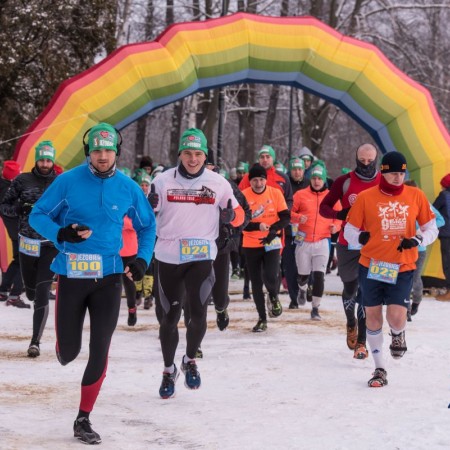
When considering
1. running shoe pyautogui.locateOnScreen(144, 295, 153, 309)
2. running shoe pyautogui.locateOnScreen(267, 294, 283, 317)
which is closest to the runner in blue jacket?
running shoe pyautogui.locateOnScreen(267, 294, 283, 317)

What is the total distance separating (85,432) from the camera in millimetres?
5609

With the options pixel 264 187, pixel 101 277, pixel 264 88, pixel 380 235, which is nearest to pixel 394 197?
pixel 380 235

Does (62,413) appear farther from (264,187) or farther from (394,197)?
(264,187)

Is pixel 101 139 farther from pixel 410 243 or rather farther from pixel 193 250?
pixel 410 243

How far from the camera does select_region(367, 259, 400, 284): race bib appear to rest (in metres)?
7.25

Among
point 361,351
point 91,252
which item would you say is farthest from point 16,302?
point 91,252

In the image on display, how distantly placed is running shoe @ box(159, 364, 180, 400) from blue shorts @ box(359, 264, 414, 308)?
1.64 metres

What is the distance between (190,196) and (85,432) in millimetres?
2113

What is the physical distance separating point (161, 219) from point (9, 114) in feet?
46.1

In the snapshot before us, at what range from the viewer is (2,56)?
19453 mm

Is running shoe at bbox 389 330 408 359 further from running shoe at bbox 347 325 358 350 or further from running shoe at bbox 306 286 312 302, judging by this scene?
running shoe at bbox 306 286 312 302

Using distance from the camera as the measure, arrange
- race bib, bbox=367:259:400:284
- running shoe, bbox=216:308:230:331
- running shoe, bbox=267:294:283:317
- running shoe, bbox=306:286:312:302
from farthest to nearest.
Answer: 1. running shoe, bbox=306:286:312:302
2. running shoe, bbox=267:294:283:317
3. running shoe, bbox=216:308:230:331
4. race bib, bbox=367:259:400:284

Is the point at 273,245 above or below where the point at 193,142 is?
below

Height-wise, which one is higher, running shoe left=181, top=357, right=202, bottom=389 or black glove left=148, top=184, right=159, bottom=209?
black glove left=148, top=184, right=159, bottom=209
